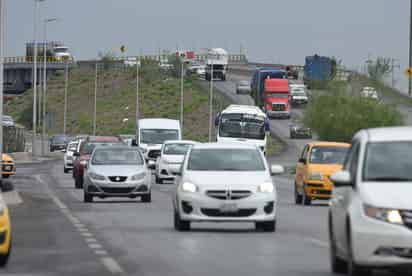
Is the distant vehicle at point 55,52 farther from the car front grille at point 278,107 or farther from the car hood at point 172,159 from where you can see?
Answer: the car hood at point 172,159

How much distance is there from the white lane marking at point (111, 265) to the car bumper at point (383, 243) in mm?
3658

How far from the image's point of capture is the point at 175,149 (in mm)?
59188

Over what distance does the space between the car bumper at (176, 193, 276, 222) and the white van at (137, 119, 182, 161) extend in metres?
44.1

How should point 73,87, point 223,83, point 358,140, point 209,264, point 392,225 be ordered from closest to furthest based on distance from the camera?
point 392,225
point 358,140
point 209,264
point 223,83
point 73,87

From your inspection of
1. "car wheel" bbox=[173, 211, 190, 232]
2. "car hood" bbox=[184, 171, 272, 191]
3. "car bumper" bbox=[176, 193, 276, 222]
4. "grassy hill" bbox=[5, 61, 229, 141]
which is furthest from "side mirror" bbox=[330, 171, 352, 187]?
"grassy hill" bbox=[5, 61, 229, 141]

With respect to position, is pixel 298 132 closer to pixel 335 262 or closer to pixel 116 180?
pixel 116 180

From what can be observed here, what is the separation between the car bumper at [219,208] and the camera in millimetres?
26203

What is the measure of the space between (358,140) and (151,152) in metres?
53.0

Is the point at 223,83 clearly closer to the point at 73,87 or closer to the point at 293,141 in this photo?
the point at 73,87

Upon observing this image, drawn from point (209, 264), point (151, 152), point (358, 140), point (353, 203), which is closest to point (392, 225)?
point (353, 203)

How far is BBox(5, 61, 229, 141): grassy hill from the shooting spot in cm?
15788

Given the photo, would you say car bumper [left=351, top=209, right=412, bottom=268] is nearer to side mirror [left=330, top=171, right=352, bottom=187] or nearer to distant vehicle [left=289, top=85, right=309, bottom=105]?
side mirror [left=330, top=171, right=352, bottom=187]

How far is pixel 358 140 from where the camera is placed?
17578 millimetres

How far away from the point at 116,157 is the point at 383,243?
2545cm
